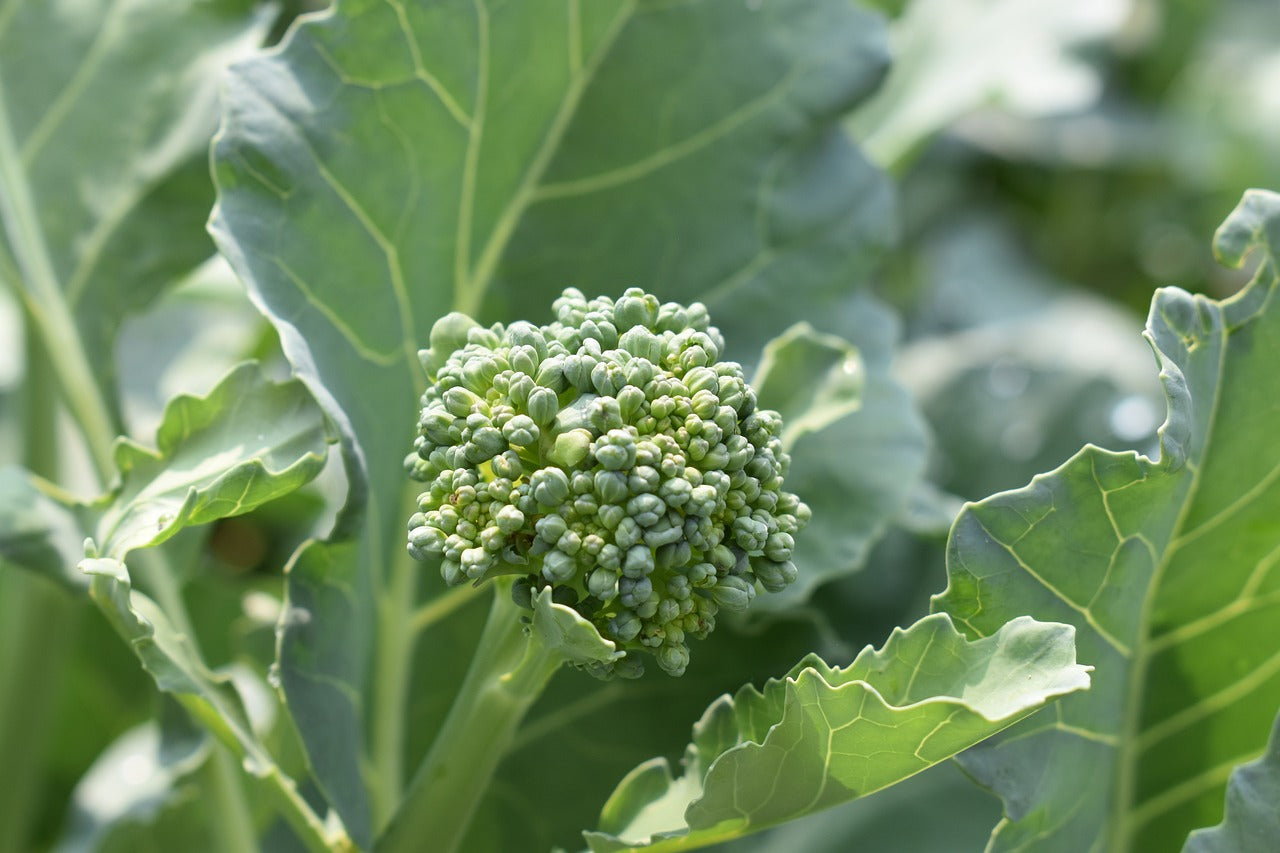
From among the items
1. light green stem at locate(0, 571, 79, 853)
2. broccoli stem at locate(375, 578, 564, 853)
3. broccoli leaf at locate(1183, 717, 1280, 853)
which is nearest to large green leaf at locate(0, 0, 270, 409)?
light green stem at locate(0, 571, 79, 853)

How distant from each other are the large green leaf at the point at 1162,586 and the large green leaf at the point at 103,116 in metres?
0.94

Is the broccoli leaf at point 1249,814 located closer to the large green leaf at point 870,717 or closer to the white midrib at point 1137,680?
the white midrib at point 1137,680

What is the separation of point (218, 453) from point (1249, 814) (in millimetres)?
799

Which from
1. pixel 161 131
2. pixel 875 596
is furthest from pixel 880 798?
pixel 161 131

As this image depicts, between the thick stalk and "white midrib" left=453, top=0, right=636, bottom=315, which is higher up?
"white midrib" left=453, top=0, right=636, bottom=315

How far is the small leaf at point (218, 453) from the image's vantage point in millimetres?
876

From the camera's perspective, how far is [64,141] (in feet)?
4.37

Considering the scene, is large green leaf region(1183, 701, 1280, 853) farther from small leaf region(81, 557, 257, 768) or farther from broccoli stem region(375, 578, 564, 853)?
small leaf region(81, 557, 257, 768)

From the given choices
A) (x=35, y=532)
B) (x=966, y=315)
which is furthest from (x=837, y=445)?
(x=966, y=315)

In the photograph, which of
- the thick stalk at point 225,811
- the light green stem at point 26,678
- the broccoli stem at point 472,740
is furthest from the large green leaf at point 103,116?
the broccoli stem at point 472,740

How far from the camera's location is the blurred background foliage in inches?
57.5

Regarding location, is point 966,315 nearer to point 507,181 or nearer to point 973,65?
point 973,65

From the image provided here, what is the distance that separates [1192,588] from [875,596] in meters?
0.49

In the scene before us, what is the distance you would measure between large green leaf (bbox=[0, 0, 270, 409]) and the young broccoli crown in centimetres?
65
